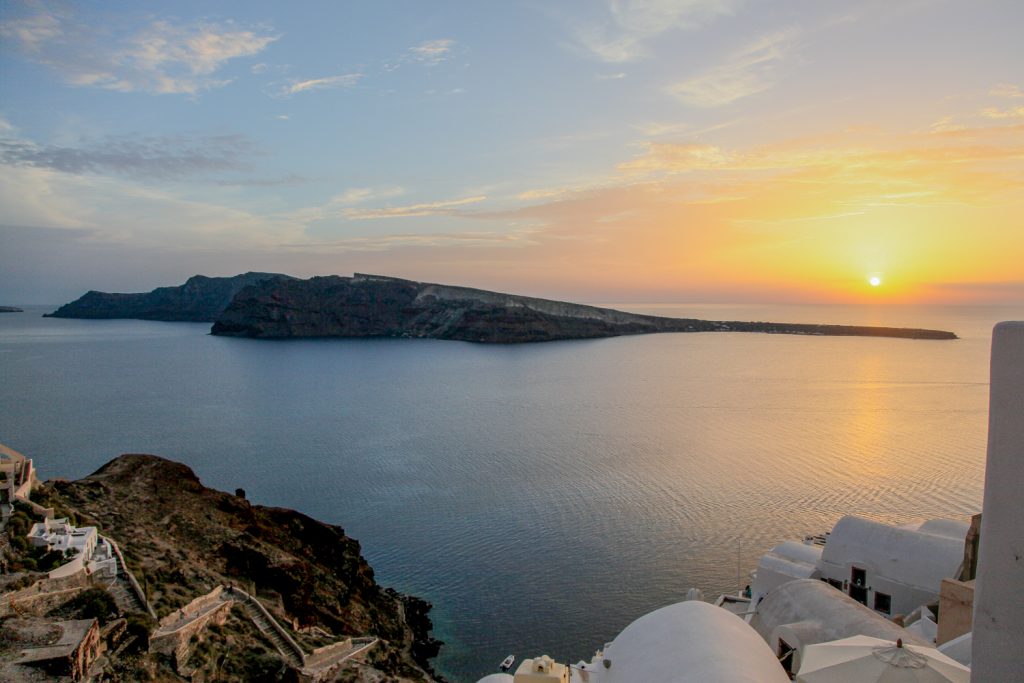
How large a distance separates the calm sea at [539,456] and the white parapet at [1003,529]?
15022 mm

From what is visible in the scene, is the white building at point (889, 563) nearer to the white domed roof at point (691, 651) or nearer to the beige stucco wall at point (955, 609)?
the beige stucco wall at point (955, 609)

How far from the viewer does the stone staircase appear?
15375mm

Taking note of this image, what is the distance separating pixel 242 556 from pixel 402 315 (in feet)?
398

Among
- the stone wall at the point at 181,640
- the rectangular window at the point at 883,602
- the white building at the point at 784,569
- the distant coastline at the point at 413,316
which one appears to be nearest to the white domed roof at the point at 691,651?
the white building at the point at 784,569

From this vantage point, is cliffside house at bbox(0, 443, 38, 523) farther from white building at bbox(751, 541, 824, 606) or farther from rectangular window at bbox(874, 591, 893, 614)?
rectangular window at bbox(874, 591, 893, 614)

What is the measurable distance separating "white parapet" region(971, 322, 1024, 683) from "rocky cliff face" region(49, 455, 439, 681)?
1320 cm

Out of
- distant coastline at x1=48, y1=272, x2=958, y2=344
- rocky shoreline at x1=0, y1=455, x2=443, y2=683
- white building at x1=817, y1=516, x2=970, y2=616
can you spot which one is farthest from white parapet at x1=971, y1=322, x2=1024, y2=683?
distant coastline at x1=48, y1=272, x2=958, y2=344

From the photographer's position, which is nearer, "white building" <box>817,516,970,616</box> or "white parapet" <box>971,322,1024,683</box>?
"white parapet" <box>971,322,1024,683</box>

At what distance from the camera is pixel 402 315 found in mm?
139375

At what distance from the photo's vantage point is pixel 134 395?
60.5m

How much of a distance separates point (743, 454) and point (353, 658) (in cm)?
3018

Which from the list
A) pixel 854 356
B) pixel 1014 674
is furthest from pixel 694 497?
pixel 854 356

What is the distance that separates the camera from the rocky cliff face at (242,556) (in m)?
17.1

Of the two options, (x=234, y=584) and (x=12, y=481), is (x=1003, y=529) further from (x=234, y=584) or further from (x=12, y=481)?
(x=12, y=481)
